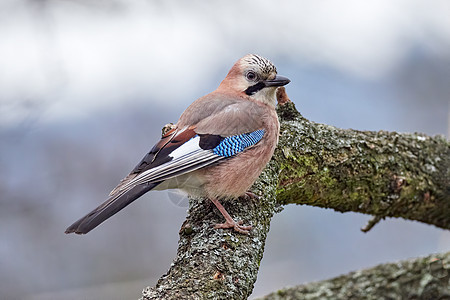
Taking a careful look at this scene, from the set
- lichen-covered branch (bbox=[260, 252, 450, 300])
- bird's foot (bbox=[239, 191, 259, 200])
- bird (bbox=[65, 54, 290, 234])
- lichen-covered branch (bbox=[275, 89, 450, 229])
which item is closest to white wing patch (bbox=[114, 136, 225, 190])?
bird (bbox=[65, 54, 290, 234])

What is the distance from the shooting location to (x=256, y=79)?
329 centimetres

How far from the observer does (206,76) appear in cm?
478

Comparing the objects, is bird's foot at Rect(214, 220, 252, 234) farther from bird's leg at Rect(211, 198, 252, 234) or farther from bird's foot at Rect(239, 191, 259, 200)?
bird's foot at Rect(239, 191, 259, 200)

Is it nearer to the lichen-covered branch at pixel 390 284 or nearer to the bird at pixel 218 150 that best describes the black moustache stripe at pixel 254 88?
the bird at pixel 218 150

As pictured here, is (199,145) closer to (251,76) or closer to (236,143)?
(236,143)

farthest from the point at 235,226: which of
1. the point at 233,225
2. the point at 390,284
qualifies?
the point at 390,284

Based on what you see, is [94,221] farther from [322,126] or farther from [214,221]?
[322,126]

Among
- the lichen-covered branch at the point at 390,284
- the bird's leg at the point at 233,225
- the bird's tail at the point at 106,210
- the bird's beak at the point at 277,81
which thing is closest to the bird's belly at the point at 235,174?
the bird's leg at the point at 233,225

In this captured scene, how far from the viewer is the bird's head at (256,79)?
10.7 ft

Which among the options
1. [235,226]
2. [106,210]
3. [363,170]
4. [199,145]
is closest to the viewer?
[106,210]

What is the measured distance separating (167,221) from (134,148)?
716mm

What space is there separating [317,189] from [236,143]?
66 cm

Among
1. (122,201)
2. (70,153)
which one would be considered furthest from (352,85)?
(122,201)

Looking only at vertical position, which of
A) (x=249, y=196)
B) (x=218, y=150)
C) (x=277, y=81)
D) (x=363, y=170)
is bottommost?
(x=249, y=196)
